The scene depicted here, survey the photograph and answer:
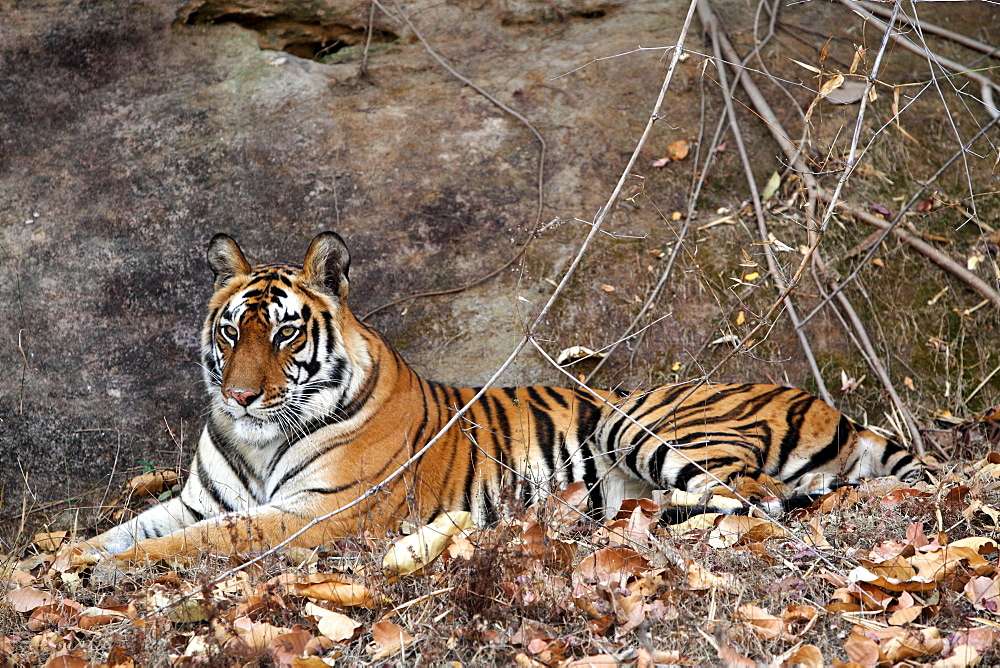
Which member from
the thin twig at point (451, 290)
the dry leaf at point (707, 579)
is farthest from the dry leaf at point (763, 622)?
the thin twig at point (451, 290)

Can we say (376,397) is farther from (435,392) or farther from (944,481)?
(944,481)

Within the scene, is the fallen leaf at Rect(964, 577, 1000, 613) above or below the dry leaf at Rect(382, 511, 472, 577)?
above

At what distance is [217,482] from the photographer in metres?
3.92

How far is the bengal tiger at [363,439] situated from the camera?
3646 millimetres

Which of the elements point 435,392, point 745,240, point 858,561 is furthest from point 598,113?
point 858,561

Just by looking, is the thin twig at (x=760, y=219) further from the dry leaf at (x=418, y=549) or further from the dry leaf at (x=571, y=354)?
the dry leaf at (x=418, y=549)

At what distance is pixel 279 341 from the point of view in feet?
12.4

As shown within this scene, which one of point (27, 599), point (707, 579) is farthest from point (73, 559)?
point (707, 579)

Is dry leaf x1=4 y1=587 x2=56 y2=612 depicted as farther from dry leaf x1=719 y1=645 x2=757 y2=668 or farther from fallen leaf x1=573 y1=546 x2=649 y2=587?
dry leaf x1=719 y1=645 x2=757 y2=668

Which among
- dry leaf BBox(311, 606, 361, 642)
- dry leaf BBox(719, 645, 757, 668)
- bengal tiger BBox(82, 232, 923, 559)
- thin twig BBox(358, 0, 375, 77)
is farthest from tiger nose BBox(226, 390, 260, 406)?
thin twig BBox(358, 0, 375, 77)

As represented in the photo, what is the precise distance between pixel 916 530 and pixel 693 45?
4.49m

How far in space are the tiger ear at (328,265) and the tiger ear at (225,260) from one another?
1.03ft

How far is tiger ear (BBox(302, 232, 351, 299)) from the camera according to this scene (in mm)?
3824

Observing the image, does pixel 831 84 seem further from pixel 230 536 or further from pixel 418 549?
pixel 230 536
